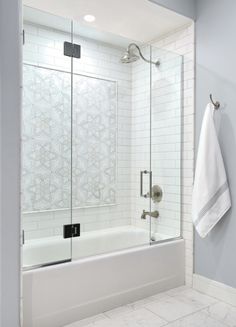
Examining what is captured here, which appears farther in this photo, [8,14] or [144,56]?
[144,56]

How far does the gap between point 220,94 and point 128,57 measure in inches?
39.8

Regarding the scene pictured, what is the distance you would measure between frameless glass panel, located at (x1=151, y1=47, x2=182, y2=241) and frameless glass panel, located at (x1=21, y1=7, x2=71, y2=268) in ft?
2.82

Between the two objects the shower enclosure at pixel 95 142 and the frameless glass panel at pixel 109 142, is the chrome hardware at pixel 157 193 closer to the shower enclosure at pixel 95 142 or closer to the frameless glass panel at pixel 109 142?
the shower enclosure at pixel 95 142

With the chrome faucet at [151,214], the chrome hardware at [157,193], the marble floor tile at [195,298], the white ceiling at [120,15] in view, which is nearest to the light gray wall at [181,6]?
the white ceiling at [120,15]

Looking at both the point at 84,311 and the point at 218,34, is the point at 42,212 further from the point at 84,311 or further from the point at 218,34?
the point at 218,34

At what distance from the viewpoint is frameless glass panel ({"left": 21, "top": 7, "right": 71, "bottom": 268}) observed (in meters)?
2.40

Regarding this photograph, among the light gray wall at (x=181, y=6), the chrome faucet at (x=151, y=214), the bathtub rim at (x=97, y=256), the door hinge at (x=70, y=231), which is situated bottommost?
the bathtub rim at (x=97, y=256)

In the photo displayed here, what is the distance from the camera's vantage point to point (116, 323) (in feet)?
6.79

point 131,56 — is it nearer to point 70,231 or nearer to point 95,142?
point 95,142

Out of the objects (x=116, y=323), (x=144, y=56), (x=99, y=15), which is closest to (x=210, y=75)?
(x=144, y=56)

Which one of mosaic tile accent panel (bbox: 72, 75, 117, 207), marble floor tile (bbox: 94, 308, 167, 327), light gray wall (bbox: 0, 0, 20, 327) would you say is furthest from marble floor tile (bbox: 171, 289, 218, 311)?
light gray wall (bbox: 0, 0, 20, 327)

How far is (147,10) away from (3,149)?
171 cm

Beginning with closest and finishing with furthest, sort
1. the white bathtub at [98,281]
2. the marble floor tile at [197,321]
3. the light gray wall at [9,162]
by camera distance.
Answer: the light gray wall at [9,162] → the white bathtub at [98,281] → the marble floor tile at [197,321]

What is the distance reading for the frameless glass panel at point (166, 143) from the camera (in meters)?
2.83
